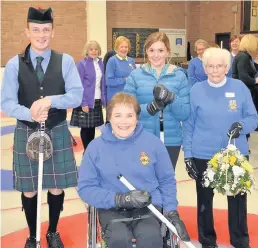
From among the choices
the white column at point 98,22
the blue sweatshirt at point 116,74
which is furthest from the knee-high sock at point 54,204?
the white column at point 98,22

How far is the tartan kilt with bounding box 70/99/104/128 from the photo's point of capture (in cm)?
488

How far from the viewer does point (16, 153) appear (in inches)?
108

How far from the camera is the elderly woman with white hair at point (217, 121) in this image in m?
2.71

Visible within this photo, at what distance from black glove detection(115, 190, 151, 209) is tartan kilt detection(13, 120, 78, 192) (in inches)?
30.6

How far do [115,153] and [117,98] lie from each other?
1.02 feet

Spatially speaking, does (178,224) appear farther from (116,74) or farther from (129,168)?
(116,74)

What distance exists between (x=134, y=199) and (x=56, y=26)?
11452mm

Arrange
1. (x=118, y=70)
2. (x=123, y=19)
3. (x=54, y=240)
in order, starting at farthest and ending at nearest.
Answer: (x=123, y=19) → (x=118, y=70) → (x=54, y=240)

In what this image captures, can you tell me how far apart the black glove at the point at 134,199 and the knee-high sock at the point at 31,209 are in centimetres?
91

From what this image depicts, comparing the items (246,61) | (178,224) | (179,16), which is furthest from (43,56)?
(179,16)

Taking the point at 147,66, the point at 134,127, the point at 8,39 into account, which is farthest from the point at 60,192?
the point at 8,39

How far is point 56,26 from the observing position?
12.8 metres

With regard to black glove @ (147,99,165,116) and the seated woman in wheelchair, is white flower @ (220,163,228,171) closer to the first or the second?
the seated woman in wheelchair

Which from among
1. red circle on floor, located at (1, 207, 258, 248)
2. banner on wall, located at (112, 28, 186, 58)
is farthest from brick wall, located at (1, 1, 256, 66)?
red circle on floor, located at (1, 207, 258, 248)
